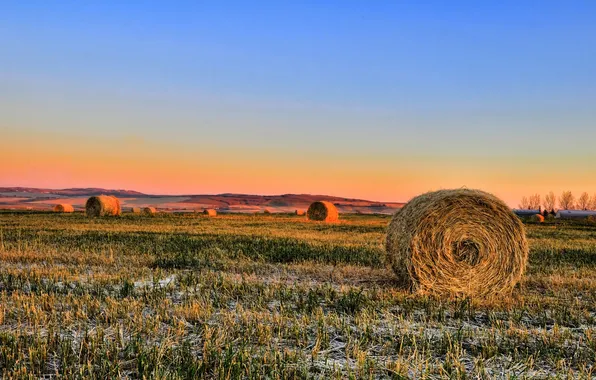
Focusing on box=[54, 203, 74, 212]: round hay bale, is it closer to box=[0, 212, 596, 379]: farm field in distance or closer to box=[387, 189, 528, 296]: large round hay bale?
box=[0, 212, 596, 379]: farm field in distance

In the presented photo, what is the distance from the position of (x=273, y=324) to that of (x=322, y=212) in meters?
26.2

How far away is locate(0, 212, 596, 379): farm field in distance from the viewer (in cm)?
498

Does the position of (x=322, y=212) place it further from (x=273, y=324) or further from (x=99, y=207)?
(x=273, y=324)

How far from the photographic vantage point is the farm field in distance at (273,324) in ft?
16.3

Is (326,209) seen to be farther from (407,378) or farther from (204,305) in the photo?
(407,378)

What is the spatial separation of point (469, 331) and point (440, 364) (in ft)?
4.74

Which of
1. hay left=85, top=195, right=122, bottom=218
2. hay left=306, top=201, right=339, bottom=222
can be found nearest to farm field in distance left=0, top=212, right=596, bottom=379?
hay left=306, top=201, right=339, bottom=222

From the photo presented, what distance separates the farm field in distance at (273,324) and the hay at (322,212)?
→ 1999 cm

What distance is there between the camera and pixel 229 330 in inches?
241

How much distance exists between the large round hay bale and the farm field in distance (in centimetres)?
63

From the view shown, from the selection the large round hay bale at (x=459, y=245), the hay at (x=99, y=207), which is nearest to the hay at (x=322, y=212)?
the hay at (x=99, y=207)

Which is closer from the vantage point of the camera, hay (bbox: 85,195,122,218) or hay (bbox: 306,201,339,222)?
hay (bbox: 306,201,339,222)

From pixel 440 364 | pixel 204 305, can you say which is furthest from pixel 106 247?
pixel 440 364

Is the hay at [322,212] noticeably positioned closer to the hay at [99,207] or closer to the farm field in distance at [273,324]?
the hay at [99,207]
